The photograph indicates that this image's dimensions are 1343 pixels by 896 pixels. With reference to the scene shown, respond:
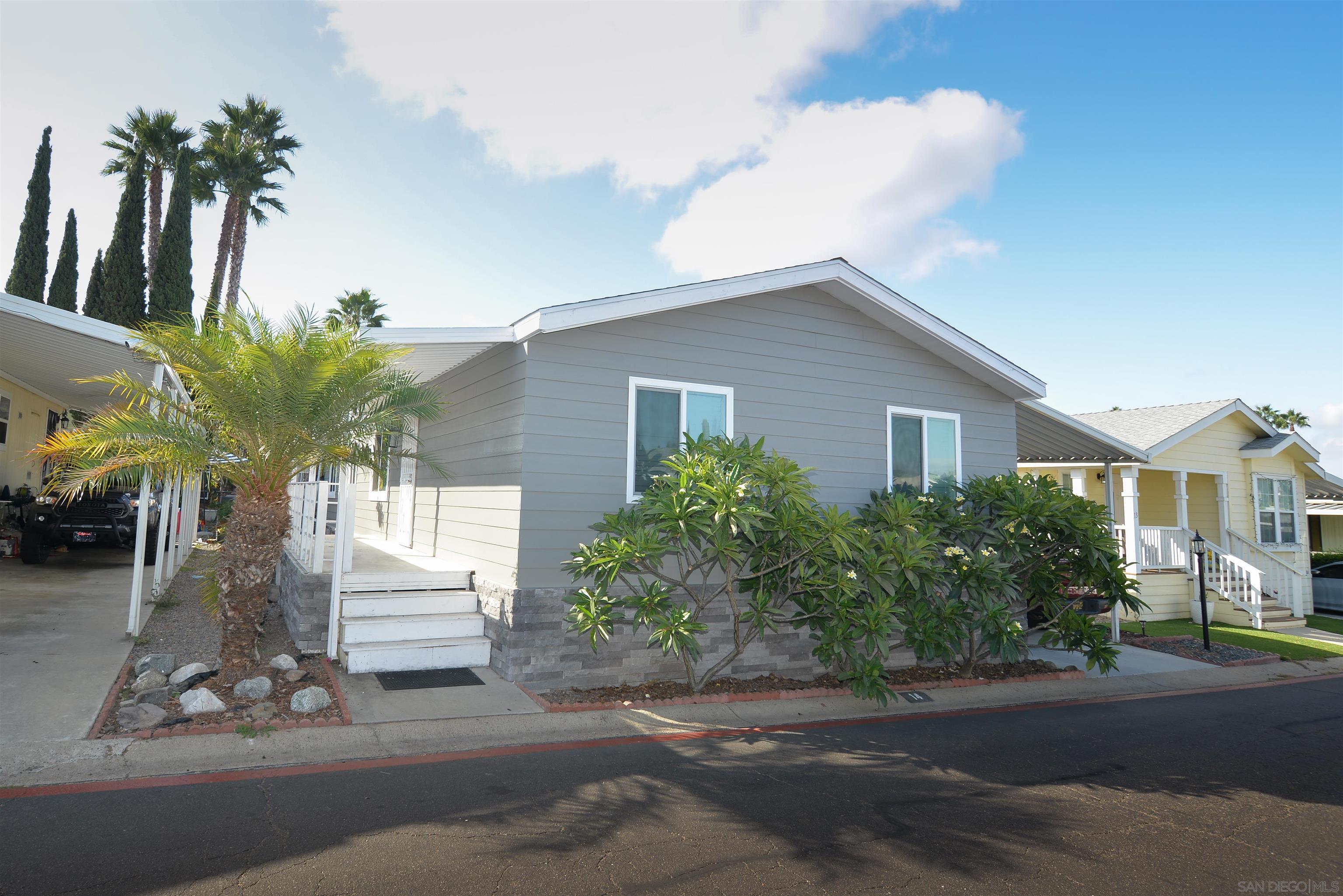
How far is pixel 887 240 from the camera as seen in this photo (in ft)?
45.9

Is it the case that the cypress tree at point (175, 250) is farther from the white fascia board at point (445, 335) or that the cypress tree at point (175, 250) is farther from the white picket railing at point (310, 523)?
the white fascia board at point (445, 335)

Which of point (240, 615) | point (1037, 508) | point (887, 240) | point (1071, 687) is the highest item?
point (887, 240)

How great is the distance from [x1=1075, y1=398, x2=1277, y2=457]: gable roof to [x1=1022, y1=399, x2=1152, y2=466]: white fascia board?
1247 mm

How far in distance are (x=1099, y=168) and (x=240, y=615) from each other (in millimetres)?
13343

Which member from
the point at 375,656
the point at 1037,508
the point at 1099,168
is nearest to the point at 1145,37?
the point at 1099,168

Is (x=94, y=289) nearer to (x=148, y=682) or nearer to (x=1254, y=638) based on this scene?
(x=148, y=682)

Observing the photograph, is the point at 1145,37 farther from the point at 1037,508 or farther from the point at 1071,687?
the point at 1071,687

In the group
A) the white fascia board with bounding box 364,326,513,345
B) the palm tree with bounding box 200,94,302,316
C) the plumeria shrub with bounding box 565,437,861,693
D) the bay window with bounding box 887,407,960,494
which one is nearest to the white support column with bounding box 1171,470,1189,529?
the bay window with bounding box 887,407,960,494

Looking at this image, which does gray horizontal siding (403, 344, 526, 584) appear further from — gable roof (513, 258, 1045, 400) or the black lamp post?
the black lamp post

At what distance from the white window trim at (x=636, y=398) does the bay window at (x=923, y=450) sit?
244cm

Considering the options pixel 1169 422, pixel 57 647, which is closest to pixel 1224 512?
pixel 1169 422

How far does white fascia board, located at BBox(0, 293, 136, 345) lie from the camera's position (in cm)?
693

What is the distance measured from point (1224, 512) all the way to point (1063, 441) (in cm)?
639

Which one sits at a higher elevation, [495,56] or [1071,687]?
[495,56]
